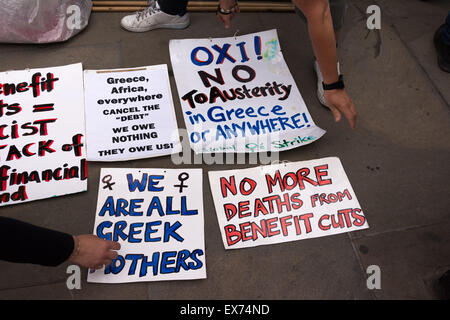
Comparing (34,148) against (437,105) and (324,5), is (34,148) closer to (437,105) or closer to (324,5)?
(324,5)

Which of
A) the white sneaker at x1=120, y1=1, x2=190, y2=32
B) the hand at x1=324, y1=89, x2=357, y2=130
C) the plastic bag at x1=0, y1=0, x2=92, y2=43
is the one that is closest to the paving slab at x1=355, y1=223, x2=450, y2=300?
the hand at x1=324, y1=89, x2=357, y2=130

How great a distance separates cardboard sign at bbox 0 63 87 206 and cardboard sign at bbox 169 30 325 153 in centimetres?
38

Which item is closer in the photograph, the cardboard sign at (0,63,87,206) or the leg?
the cardboard sign at (0,63,87,206)

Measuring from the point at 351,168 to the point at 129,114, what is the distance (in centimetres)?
78

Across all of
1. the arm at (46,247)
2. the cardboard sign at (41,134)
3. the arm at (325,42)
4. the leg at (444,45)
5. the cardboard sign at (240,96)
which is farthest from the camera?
the leg at (444,45)

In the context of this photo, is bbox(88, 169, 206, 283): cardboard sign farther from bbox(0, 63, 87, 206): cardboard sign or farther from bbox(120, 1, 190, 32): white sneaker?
bbox(120, 1, 190, 32): white sneaker

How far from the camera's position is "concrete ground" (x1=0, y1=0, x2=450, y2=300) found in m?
0.97

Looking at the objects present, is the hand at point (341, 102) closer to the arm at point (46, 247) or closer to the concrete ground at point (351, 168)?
the concrete ground at point (351, 168)

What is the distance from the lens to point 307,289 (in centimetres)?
97

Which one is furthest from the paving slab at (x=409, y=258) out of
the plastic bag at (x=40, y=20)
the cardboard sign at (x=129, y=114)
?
the plastic bag at (x=40, y=20)

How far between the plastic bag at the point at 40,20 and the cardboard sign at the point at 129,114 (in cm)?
26

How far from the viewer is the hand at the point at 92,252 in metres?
0.87

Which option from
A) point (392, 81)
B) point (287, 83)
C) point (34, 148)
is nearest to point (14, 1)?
point (34, 148)
